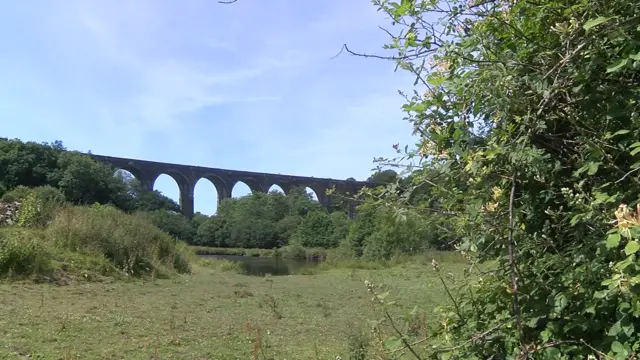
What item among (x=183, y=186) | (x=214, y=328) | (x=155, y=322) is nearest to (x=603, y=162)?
(x=214, y=328)

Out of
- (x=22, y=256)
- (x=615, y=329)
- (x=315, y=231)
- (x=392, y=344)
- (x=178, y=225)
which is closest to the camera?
(x=615, y=329)

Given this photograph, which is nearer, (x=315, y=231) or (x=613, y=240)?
(x=613, y=240)

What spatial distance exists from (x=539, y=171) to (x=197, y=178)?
61.1 meters

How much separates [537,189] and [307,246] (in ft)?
166

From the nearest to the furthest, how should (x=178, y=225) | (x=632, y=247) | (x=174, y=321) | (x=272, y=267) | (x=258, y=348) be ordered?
(x=632, y=247) → (x=258, y=348) → (x=174, y=321) → (x=272, y=267) → (x=178, y=225)

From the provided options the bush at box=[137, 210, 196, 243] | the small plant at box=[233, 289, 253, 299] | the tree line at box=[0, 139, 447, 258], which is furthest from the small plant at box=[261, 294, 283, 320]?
the bush at box=[137, 210, 196, 243]

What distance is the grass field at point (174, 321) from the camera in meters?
4.32

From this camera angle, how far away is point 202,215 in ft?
254

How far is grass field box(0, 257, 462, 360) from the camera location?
4325mm

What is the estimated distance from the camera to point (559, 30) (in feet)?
4.65

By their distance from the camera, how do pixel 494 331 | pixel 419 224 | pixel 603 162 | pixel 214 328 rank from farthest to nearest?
pixel 214 328
pixel 419 224
pixel 494 331
pixel 603 162

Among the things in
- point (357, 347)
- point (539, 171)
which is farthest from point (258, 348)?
point (539, 171)

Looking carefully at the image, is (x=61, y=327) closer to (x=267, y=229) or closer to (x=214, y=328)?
(x=214, y=328)

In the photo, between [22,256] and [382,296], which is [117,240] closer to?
[22,256]
